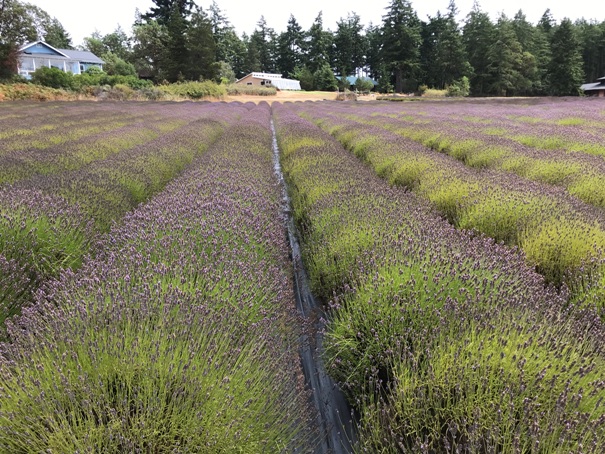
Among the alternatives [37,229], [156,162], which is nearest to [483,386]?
[37,229]

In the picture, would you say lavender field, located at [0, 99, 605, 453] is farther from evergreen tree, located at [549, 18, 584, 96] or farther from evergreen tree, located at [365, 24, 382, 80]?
evergreen tree, located at [365, 24, 382, 80]

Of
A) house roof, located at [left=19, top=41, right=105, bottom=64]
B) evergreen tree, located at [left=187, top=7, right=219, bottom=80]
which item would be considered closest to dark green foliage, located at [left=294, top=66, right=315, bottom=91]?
evergreen tree, located at [left=187, top=7, right=219, bottom=80]

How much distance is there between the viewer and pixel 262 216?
3783mm

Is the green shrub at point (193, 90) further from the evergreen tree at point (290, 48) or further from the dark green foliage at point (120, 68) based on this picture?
the evergreen tree at point (290, 48)

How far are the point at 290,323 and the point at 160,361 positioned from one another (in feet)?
3.48

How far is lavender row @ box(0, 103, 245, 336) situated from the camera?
3145 millimetres

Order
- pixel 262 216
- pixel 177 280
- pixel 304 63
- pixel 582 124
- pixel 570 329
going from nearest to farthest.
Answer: pixel 570 329 → pixel 177 280 → pixel 262 216 → pixel 582 124 → pixel 304 63

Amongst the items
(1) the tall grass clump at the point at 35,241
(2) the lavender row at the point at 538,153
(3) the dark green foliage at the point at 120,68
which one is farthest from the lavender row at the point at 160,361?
(3) the dark green foliage at the point at 120,68

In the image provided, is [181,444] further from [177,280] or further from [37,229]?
[37,229]

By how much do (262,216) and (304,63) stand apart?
7441cm

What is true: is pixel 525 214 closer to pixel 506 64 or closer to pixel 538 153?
pixel 538 153

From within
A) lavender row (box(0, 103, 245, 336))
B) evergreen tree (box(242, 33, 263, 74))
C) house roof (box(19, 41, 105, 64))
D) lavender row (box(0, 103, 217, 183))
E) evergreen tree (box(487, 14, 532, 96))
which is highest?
evergreen tree (box(242, 33, 263, 74))

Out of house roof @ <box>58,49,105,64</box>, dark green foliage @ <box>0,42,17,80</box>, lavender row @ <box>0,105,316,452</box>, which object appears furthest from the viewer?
house roof @ <box>58,49,105,64</box>

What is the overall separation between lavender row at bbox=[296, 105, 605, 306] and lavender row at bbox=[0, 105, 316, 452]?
1994 millimetres
